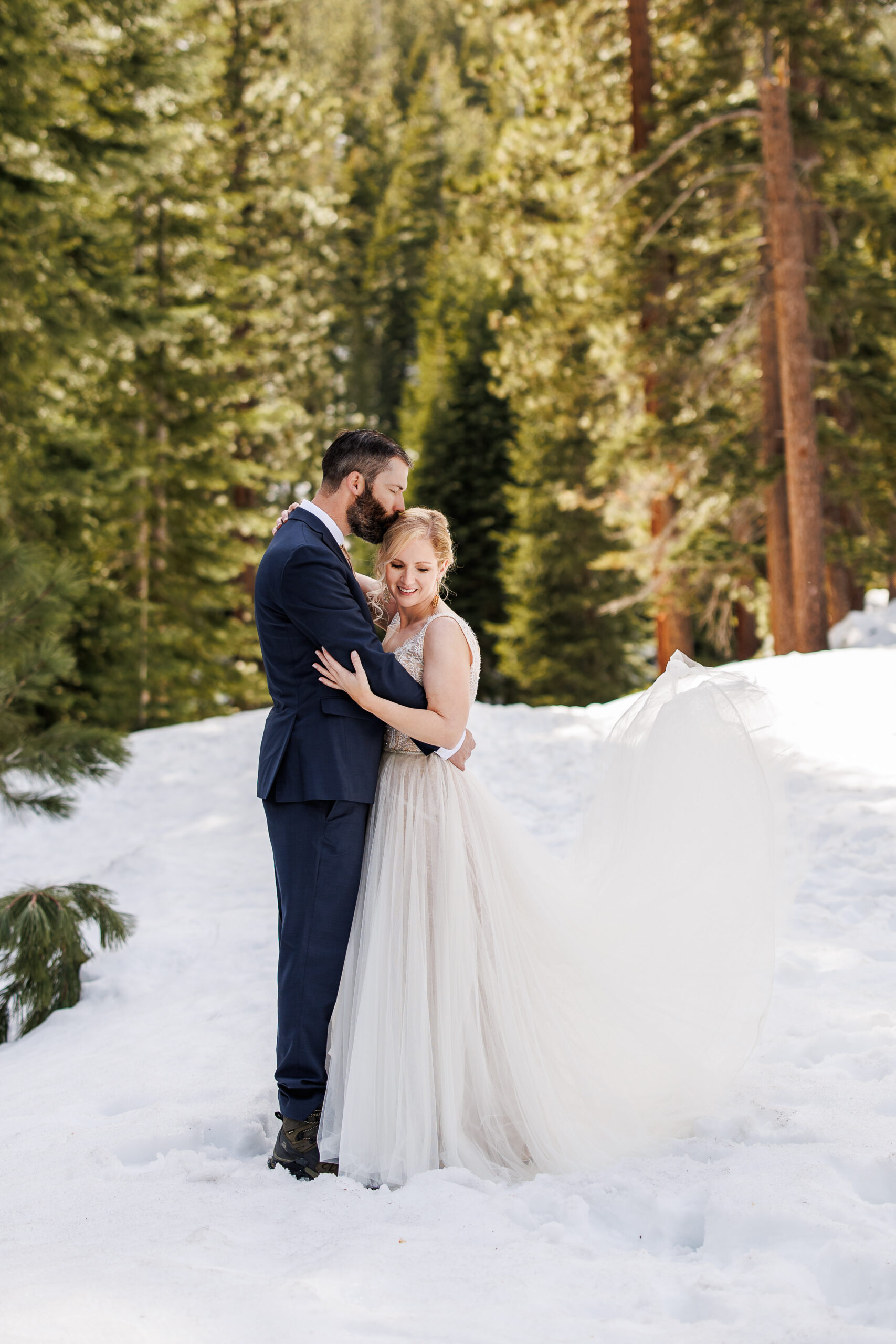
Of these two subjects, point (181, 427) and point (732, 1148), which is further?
point (181, 427)

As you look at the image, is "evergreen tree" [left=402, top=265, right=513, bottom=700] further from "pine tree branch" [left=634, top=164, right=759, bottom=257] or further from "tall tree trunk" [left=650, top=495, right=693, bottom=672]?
"pine tree branch" [left=634, top=164, right=759, bottom=257]

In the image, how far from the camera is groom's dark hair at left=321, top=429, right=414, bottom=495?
3311mm

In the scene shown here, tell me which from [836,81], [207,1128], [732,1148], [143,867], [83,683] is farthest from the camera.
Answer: [83,683]

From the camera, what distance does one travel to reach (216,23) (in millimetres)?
18656

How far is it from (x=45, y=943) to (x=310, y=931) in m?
2.05

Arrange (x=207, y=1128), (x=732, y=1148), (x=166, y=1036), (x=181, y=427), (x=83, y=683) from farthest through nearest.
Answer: (x=181, y=427)
(x=83, y=683)
(x=166, y=1036)
(x=207, y=1128)
(x=732, y=1148)

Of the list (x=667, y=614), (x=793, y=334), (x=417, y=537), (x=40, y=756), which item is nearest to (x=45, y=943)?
(x=40, y=756)

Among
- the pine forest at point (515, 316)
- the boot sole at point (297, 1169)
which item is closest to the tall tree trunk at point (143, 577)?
the pine forest at point (515, 316)

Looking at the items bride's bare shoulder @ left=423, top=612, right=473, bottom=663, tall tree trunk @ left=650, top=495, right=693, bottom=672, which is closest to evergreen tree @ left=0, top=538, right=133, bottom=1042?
bride's bare shoulder @ left=423, top=612, right=473, bottom=663

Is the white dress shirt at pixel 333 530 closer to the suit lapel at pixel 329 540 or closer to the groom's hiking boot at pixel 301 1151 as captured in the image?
the suit lapel at pixel 329 540

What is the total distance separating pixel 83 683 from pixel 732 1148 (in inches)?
517

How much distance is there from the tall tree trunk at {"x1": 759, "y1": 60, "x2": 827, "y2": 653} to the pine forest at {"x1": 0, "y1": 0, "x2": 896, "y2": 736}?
0.03 meters

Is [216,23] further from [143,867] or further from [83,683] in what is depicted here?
[143,867]

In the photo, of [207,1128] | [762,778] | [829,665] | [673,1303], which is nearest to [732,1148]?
[673,1303]
